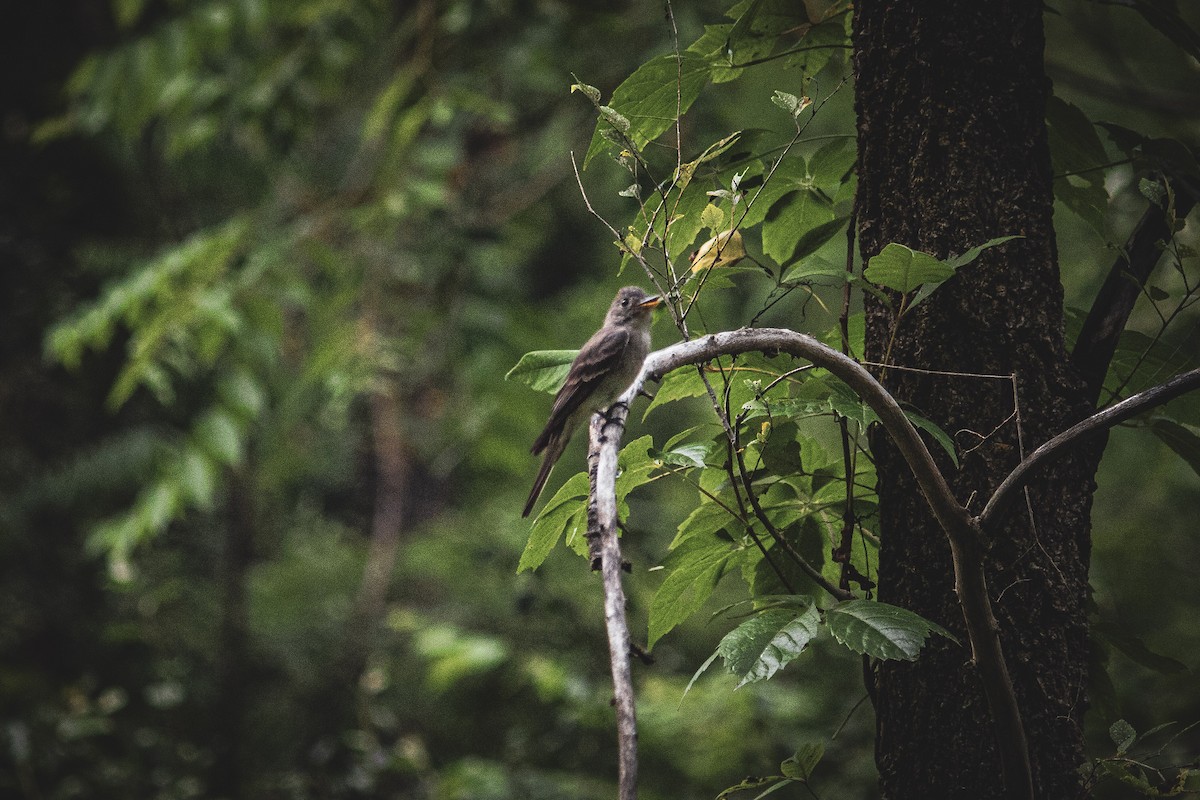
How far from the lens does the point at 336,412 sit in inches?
261

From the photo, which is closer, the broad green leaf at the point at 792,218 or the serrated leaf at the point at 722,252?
the serrated leaf at the point at 722,252

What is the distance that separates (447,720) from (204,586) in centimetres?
208

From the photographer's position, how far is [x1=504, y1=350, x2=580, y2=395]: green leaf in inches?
47.6

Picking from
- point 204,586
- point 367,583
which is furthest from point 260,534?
point 367,583

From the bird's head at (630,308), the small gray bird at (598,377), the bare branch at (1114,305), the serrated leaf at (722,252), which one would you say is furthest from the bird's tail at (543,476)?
the bare branch at (1114,305)

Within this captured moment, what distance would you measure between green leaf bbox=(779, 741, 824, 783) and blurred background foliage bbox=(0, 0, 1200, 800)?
164 centimetres

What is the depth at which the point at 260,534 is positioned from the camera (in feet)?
23.1

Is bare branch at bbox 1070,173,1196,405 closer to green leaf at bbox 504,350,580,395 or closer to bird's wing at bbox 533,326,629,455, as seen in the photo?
green leaf at bbox 504,350,580,395

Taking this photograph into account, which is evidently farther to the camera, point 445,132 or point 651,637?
point 445,132

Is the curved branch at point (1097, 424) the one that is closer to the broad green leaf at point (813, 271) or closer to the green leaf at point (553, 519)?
the broad green leaf at point (813, 271)

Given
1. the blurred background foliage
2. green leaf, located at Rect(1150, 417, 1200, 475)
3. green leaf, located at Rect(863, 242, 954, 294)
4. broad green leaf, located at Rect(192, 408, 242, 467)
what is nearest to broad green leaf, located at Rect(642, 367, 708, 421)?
green leaf, located at Rect(863, 242, 954, 294)

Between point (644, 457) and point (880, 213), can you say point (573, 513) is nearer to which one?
point (644, 457)

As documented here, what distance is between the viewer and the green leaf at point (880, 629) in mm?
872

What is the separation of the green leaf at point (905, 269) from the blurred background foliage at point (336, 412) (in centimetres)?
138
